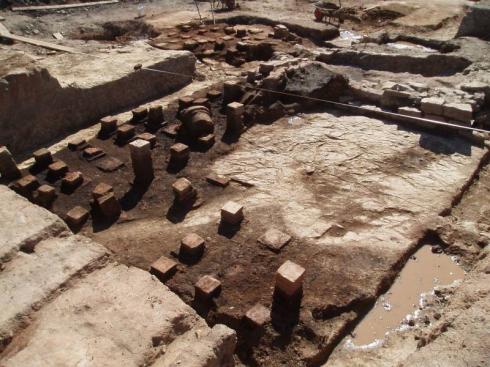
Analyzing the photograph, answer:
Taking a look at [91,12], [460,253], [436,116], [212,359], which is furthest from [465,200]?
[91,12]

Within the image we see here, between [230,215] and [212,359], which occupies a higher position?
[212,359]

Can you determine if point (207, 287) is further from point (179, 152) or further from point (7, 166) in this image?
point (7, 166)

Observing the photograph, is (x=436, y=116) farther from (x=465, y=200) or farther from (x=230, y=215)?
(x=230, y=215)

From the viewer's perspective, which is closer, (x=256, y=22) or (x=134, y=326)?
(x=134, y=326)

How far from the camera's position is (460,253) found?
4.20m

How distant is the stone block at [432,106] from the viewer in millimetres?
6066

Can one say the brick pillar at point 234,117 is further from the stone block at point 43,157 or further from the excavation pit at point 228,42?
the excavation pit at point 228,42

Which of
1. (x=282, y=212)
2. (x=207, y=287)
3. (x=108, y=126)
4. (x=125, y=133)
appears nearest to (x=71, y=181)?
(x=125, y=133)

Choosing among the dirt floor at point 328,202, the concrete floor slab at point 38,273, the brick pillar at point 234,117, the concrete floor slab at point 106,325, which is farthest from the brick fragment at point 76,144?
the concrete floor slab at point 106,325

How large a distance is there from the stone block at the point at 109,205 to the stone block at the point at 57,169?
97 centimetres

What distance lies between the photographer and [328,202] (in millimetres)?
4836

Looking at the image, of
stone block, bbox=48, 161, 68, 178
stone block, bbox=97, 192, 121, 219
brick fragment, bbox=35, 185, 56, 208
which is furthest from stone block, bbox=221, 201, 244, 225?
stone block, bbox=48, 161, 68, 178

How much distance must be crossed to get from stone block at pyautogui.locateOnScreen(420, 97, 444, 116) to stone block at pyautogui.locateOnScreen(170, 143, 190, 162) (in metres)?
3.68

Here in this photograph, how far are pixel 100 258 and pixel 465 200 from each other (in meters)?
4.30
